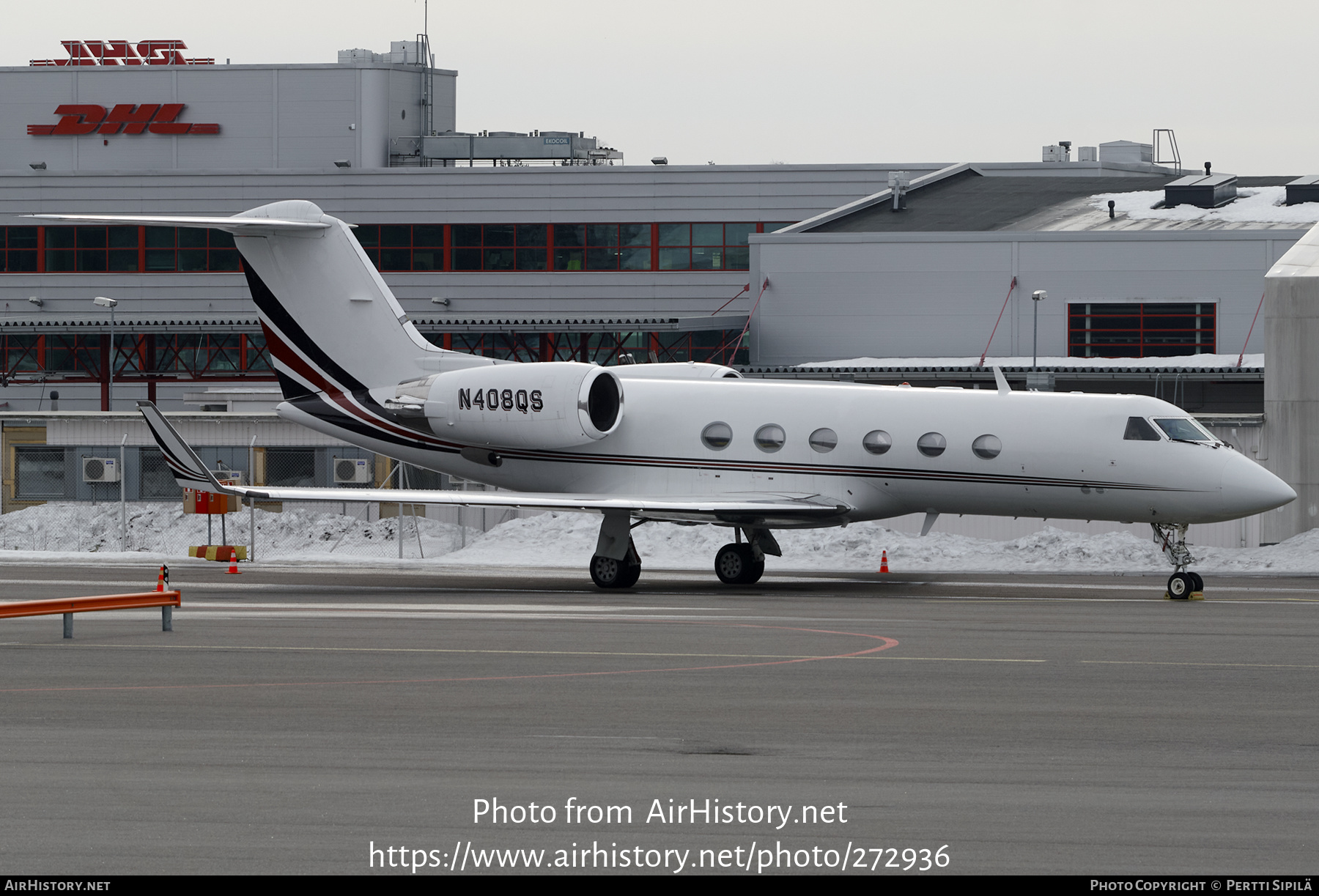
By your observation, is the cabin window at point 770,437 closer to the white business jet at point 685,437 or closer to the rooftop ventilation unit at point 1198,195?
the white business jet at point 685,437

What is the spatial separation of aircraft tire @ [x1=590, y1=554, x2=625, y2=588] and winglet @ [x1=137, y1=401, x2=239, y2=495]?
5.49 metres

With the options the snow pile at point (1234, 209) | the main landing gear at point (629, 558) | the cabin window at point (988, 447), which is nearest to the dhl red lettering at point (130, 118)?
the snow pile at point (1234, 209)

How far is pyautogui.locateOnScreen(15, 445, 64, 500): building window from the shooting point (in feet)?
124

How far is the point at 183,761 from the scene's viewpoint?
37.6 feet

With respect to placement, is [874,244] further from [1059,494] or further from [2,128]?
[2,128]

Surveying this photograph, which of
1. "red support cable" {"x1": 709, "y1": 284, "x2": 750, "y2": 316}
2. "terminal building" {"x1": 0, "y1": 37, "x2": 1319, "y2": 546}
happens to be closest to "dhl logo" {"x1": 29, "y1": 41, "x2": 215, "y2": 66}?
"terminal building" {"x1": 0, "y1": 37, "x2": 1319, "y2": 546}

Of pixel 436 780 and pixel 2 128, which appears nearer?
pixel 436 780

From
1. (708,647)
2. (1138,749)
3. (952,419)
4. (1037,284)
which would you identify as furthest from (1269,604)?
(1037,284)

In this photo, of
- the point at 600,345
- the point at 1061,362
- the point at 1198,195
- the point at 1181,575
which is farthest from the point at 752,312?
the point at 1181,575

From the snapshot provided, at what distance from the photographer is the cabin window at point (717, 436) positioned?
26406mm

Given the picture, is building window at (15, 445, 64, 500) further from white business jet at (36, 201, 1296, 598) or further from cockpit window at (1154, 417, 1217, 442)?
cockpit window at (1154, 417, 1217, 442)

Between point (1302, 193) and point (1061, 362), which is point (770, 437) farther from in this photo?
point (1302, 193)

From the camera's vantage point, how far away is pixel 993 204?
187 feet

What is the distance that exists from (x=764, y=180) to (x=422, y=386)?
1517 inches
